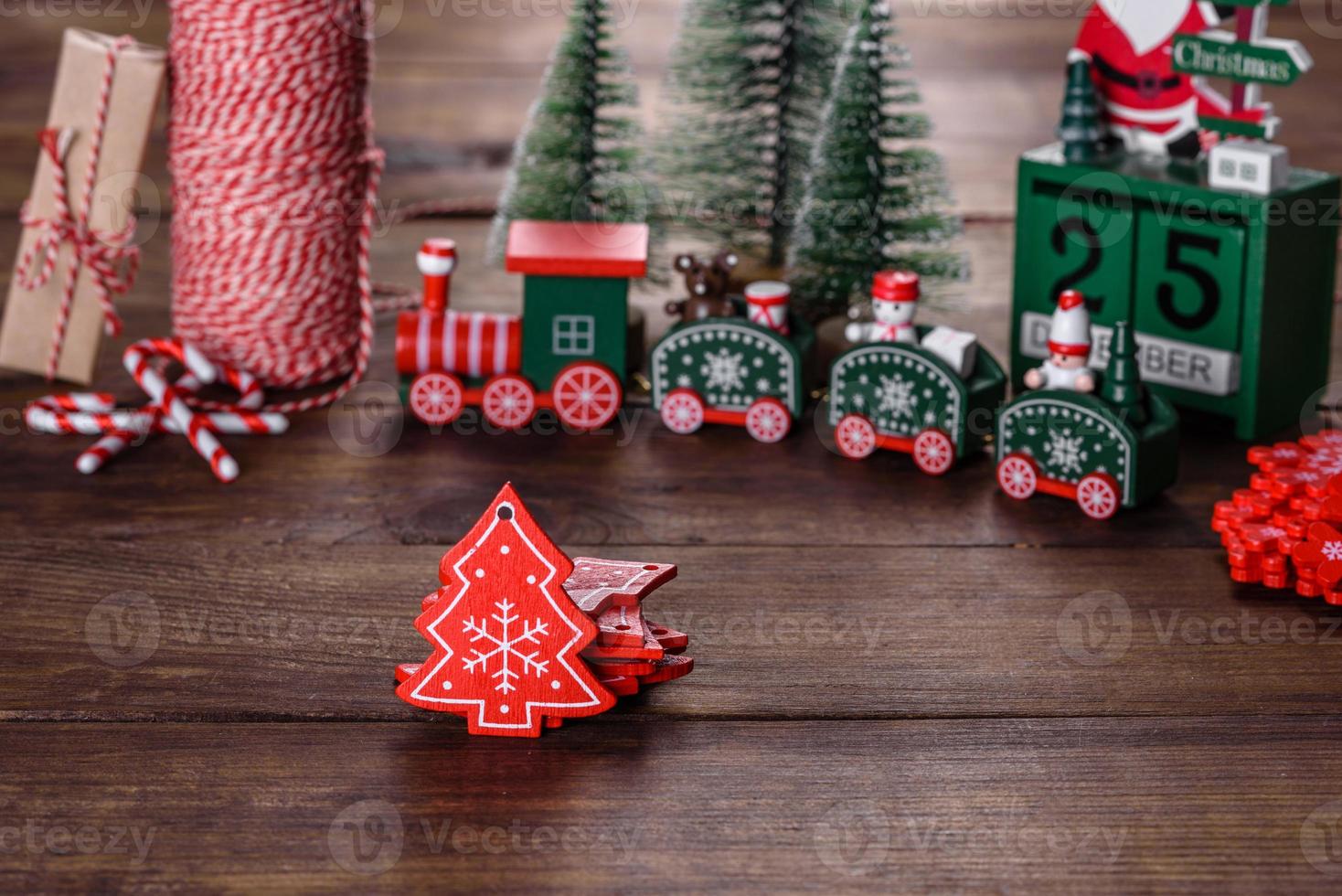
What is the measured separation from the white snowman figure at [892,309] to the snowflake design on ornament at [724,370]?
0.10 m

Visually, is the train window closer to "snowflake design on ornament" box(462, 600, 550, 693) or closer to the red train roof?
the red train roof

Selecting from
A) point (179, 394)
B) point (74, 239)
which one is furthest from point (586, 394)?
point (74, 239)

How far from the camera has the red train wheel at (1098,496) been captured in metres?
1.28

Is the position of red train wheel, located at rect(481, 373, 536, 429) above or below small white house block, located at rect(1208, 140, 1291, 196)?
below

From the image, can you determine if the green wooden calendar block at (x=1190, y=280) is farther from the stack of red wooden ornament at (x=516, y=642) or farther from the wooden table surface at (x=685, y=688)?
the stack of red wooden ornament at (x=516, y=642)

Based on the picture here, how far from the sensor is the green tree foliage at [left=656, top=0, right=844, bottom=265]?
161cm

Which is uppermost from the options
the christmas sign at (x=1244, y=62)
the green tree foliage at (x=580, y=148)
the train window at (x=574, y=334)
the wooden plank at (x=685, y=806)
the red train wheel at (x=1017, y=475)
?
the christmas sign at (x=1244, y=62)

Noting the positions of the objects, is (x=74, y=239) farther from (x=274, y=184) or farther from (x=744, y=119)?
(x=744, y=119)

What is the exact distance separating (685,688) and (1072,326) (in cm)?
46

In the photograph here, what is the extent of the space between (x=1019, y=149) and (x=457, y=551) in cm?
149

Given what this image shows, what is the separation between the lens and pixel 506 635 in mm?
979

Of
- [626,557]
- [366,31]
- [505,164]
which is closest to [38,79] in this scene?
[505,164]

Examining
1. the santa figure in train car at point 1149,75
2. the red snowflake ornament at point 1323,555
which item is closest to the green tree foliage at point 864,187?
the santa figure in train car at point 1149,75

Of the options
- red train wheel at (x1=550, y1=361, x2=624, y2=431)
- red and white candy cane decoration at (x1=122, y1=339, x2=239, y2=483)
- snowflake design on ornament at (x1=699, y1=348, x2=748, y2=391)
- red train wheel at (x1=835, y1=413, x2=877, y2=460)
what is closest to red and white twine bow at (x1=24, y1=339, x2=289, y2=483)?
red and white candy cane decoration at (x1=122, y1=339, x2=239, y2=483)
